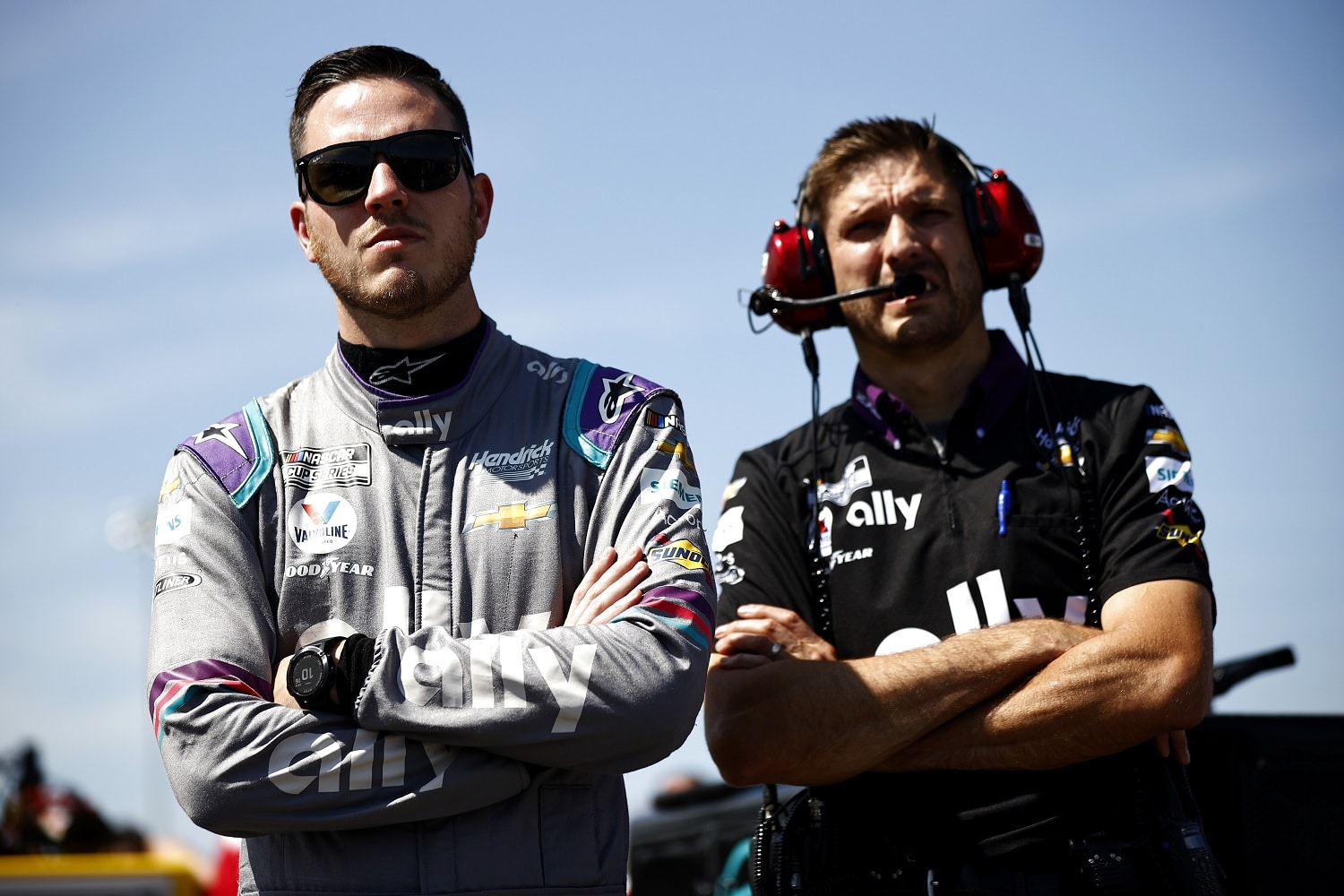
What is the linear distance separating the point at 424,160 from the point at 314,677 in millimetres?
1188

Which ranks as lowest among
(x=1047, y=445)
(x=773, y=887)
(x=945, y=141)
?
(x=773, y=887)

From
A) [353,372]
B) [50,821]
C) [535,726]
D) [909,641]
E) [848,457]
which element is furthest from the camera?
[50,821]

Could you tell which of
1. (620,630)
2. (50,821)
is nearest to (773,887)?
(620,630)

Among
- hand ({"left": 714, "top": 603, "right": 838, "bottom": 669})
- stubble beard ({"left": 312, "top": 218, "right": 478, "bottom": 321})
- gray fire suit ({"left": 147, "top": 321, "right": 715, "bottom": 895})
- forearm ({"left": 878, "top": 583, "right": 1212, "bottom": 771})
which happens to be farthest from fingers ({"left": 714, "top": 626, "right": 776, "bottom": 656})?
stubble beard ({"left": 312, "top": 218, "right": 478, "bottom": 321})

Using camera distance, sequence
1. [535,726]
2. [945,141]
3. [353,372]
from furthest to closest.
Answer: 1. [945,141]
2. [353,372]
3. [535,726]

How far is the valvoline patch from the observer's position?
120 inches

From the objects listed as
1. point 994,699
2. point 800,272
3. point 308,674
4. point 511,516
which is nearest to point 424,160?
point 511,516

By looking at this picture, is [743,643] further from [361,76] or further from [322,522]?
[361,76]

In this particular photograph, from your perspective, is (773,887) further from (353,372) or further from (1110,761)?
Answer: (353,372)

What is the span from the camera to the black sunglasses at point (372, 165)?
3.11 meters

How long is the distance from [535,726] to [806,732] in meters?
0.92

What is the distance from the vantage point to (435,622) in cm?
284

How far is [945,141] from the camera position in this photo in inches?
→ 165

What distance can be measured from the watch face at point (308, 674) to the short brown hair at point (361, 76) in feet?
3.99
